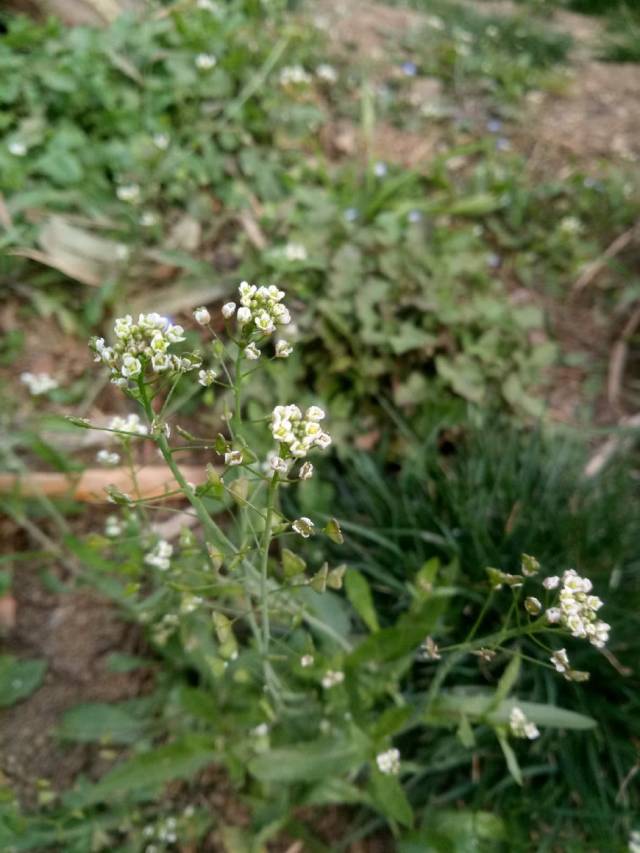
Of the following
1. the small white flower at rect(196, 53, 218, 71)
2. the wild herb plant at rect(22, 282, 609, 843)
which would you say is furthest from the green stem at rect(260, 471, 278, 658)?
the small white flower at rect(196, 53, 218, 71)

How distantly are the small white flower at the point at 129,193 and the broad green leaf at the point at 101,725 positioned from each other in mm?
1628

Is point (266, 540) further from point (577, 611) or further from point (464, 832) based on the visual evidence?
point (464, 832)

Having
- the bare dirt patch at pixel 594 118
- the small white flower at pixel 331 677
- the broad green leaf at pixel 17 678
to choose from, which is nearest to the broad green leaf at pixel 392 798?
the small white flower at pixel 331 677

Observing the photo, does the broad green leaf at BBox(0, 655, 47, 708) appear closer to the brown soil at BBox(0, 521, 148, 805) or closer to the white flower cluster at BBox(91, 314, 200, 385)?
the brown soil at BBox(0, 521, 148, 805)

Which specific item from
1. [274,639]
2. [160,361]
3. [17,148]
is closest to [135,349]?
[160,361]

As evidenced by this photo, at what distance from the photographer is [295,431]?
101 centimetres

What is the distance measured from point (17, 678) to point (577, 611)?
1511mm

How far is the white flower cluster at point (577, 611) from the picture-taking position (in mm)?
1133

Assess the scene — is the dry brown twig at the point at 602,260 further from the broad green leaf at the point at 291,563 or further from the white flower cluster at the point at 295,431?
the white flower cluster at the point at 295,431

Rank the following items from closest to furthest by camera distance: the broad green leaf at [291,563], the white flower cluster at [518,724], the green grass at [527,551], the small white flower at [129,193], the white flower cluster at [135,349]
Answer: the white flower cluster at [135,349], the broad green leaf at [291,563], the white flower cluster at [518,724], the green grass at [527,551], the small white flower at [129,193]

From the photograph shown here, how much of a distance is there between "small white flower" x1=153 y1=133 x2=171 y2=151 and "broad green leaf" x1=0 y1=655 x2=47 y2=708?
181 centimetres

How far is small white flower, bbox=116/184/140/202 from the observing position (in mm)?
2495

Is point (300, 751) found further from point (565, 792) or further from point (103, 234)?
point (103, 234)

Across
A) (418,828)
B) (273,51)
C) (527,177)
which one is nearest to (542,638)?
(418,828)
